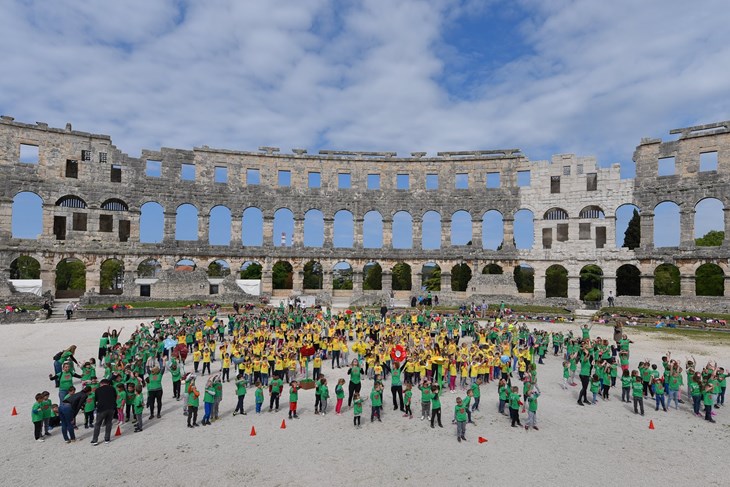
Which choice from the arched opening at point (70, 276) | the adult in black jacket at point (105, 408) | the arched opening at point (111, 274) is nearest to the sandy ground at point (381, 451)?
the adult in black jacket at point (105, 408)

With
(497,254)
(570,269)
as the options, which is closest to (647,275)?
(570,269)

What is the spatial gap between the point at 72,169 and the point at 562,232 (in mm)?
50146

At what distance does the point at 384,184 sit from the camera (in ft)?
169

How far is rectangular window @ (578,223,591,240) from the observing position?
4672 cm

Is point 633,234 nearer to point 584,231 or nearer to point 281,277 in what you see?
point 584,231

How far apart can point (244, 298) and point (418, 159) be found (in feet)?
80.1

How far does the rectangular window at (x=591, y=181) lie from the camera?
4669 cm

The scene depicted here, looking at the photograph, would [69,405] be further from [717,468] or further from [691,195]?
[691,195]

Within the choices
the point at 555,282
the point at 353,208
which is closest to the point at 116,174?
the point at 353,208

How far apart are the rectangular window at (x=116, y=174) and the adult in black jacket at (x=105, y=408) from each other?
40.2m

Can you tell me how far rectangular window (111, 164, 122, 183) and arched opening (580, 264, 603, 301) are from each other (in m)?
52.0

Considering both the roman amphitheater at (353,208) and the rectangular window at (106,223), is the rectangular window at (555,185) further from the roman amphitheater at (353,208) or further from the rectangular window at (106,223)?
the rectangular window at (106,223)

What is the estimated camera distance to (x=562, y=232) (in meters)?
47.8

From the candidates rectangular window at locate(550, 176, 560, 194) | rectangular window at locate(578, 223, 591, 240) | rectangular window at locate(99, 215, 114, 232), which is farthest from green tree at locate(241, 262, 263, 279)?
rectangular window at locate(578, 223, 591, 240)
